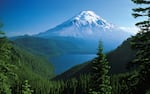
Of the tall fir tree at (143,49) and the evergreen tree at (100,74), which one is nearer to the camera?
the tall fir tree at (143,49)

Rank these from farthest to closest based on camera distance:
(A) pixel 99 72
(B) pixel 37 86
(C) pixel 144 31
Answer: (B) pixel 37 86 < (A) pixel 99 72 < (C) pixel 144 31

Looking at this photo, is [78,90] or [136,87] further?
[78,90]

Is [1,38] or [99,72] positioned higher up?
[1,38]

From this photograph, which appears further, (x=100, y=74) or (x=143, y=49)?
(x=100, y=74)

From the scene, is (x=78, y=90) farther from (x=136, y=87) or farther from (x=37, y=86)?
(x=136, y=87)

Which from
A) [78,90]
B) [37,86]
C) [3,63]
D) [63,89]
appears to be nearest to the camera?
[3,63]

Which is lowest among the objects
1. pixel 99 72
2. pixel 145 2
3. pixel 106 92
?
pixel 106 92

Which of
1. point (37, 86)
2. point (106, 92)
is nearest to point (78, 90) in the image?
point (37, 86)

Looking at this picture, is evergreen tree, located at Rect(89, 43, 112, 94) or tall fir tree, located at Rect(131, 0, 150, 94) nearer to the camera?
tall fir tree, located at Rect(131, 0, 150, 94)
